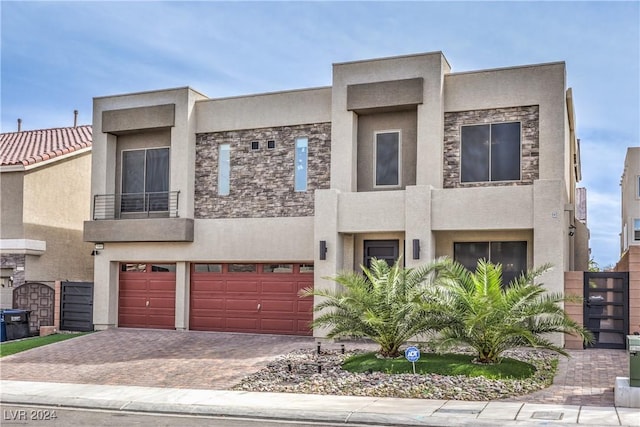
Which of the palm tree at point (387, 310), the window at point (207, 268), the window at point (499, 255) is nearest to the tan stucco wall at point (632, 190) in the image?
the window at point (499, 255)

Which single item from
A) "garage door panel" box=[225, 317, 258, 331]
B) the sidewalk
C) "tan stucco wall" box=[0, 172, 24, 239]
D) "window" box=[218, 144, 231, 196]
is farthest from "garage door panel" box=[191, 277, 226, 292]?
the sidewalk

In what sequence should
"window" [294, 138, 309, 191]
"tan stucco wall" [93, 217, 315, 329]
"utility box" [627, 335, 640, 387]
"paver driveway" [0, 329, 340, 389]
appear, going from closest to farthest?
"utility box" [627, 335, 640, 387] < "paver driveway" [0, 329, 340, 389] < "tan stucco wall" [93, 217, 315, 329] < "window" [294, 138, 309, 191]

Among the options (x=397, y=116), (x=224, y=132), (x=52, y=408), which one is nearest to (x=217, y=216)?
(x=224, y=132)

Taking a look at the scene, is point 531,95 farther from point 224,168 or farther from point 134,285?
point 134,285

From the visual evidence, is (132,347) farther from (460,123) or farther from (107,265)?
(460,123)

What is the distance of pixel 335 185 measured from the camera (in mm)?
21953

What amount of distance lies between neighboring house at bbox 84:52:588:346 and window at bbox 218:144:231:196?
64 mm

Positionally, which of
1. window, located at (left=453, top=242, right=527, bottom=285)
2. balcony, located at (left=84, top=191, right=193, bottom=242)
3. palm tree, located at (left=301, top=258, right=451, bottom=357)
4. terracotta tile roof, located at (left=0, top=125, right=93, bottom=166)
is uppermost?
terracotta tile roof, located at (left=0, top=125, right=93, bottom=166)

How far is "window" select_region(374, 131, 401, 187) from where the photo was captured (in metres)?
22.2

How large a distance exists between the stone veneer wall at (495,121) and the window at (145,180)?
9.34 meters

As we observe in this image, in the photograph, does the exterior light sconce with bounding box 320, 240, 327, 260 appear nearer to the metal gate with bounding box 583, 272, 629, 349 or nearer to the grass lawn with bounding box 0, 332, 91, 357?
the metal gate with bounding box 583, 272, 629, 349

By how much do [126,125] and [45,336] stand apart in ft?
24.1

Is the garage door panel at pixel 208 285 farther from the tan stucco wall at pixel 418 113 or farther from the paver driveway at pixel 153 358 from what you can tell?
the tan stucco wall at pixel 418 113

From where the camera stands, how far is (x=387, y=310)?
1656 centimetres
